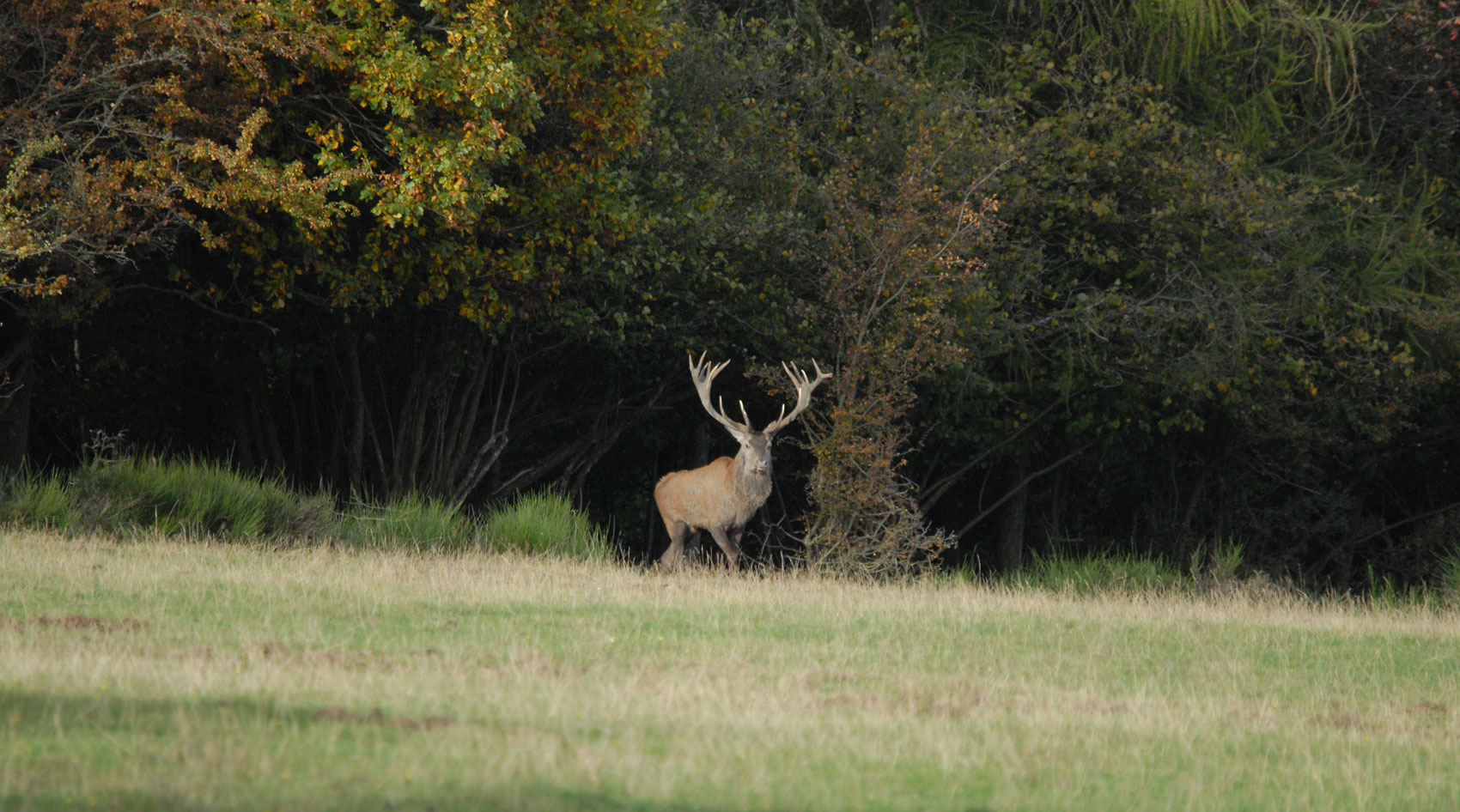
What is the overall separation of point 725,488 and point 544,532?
1794mm

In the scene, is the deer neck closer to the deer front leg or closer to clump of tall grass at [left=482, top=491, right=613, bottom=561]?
the deer front leg

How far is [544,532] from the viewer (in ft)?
48.8

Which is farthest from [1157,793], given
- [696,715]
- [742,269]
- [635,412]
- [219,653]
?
[635,412]

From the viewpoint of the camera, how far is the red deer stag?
14.6 m

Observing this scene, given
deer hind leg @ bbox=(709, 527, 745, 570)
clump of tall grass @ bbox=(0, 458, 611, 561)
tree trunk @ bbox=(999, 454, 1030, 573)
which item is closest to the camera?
clump of tall grass @ bbox=(0, 458, 611, 561)

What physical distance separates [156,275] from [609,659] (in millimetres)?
9816

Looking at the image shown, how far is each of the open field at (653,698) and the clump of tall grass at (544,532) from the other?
269cm

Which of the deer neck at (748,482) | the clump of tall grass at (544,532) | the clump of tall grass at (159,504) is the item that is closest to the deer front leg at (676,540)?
the clump of tall grass at (544,532)

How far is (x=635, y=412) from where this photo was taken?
2156 centimetres

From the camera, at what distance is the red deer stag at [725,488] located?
14.6 m

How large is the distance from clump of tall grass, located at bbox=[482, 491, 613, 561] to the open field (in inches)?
106

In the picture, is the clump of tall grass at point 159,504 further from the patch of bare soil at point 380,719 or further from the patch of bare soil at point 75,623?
the patch of bare soil at point 380,719

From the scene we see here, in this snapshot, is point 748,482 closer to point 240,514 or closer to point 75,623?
point 240,514

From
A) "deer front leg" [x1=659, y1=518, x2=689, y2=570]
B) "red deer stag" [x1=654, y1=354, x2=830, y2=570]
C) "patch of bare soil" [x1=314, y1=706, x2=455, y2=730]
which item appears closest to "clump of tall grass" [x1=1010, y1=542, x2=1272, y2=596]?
"red deer stag" [x1=654, y1=354, x2=830, y2=570]
